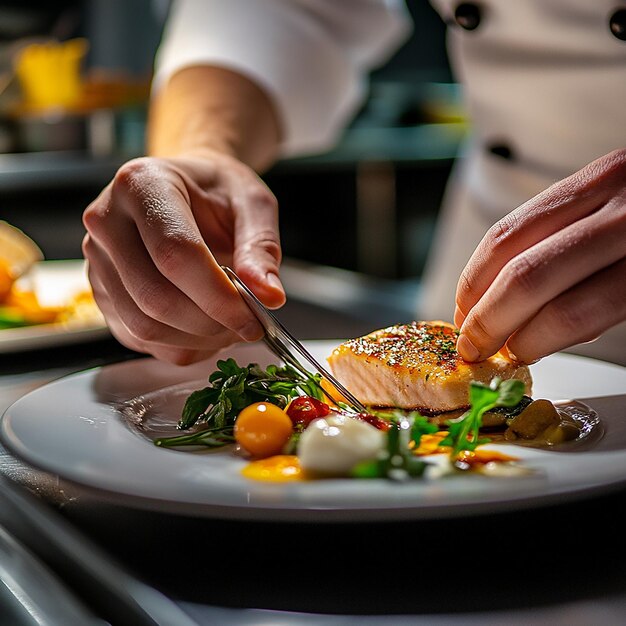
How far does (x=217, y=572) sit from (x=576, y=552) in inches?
10.8

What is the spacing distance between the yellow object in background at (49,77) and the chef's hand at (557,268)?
3818mm

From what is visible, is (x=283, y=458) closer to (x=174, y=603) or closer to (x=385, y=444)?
(x=385, y=444)

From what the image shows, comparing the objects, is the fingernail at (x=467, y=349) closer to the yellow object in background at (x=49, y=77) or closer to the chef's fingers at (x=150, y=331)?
the chef's fingers at (x=150, y=331)

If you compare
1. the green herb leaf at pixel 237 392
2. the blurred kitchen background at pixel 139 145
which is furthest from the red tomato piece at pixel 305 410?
the blurred kitchen background at pixel 139 145

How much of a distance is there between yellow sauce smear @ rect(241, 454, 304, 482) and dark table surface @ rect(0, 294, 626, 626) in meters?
0.05

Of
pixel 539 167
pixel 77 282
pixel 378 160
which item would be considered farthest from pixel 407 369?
pixel 378 160

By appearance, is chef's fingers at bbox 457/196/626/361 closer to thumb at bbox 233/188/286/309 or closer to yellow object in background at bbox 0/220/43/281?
thumb at bbox 233/188/286/309

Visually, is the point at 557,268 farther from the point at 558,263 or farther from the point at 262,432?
the point at 262,432

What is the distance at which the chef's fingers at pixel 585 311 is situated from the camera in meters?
0.95

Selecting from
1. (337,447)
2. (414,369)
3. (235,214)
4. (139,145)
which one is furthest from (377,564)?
(139,145)

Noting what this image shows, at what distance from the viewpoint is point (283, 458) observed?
91 centimetres

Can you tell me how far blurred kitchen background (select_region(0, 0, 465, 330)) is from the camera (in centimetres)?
445

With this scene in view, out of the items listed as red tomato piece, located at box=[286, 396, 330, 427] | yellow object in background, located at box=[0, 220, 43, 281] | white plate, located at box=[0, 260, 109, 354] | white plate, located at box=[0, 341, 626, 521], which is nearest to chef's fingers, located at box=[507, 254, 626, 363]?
white plate, located at box=[0, 341, 626, 521]

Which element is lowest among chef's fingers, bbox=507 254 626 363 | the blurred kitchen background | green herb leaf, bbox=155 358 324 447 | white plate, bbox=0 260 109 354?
the blurred kitchen background
